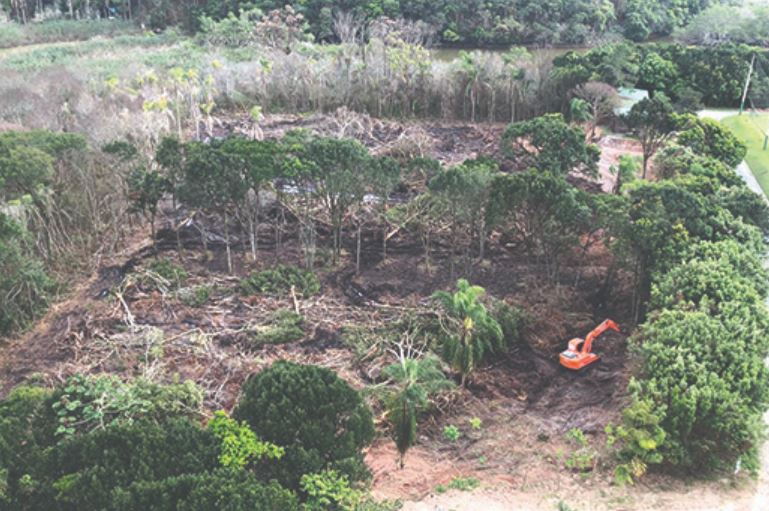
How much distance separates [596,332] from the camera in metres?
14.2

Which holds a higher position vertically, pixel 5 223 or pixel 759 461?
pixel 5 223

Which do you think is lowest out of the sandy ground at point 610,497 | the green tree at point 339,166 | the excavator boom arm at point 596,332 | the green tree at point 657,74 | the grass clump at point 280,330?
the sandy ground at point 610,497

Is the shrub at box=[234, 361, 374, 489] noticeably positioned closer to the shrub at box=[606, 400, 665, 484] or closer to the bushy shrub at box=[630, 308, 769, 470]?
the shrub at box=[606, 400, 665, 484]

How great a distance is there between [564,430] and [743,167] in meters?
15.7

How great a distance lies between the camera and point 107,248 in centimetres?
1770

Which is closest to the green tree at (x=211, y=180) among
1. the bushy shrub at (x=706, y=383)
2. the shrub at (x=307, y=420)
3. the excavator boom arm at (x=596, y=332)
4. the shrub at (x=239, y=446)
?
the shrub at (x=307, y=420)

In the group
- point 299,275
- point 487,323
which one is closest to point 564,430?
point 487,323

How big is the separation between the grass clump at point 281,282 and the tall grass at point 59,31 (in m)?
38.4

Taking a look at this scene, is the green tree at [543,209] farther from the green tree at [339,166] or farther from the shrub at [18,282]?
the shrub at [18,282]

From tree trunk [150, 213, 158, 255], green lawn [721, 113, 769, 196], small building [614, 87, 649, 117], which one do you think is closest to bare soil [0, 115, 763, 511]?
tree trunk [150, 213, 158, 255]

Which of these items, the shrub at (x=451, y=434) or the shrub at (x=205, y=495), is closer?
the shrub at (x=205, y=495)

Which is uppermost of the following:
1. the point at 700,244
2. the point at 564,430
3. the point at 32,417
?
the point at 700,244

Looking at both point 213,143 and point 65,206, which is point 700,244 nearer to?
point 213,143

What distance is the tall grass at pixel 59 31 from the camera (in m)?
46.4
